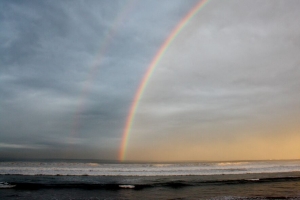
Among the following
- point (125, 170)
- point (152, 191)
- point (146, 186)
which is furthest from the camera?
point (125, 170)

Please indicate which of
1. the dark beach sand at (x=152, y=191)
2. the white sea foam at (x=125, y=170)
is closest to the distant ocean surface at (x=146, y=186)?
the dark beach sand at (x=152, y=191)

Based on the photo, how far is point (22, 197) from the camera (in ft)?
74.2

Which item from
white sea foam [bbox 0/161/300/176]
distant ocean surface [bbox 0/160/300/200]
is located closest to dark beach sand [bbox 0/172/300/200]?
distant ocean surface [bbox 0/160/300/200]

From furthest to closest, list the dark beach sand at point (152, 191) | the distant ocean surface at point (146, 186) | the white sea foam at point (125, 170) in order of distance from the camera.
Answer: the white sea foam at point (125, 170)
the distant ocean surface at point (146, 186)
the dark beach sand at point (152, 191)

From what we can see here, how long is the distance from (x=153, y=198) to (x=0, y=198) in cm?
1300

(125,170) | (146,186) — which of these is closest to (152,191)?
(146,186)

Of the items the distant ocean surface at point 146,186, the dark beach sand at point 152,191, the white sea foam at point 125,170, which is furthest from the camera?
the white sea foam at point 125,170

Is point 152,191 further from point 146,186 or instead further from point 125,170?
point 125,170

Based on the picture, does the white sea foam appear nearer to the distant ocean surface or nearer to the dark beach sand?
the distant ocean surface

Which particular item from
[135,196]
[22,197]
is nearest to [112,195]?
[135,196]

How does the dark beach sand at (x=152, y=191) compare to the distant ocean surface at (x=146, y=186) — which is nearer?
the dark beach sand at (x=152, y=191)

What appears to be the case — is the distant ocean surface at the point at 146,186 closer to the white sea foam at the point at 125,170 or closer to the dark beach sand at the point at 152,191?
the dark beach sand at the point at 152,191

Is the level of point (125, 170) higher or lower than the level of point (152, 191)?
higher

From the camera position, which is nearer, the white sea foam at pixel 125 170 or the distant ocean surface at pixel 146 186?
the distant ocean surface at pixel 146 186
